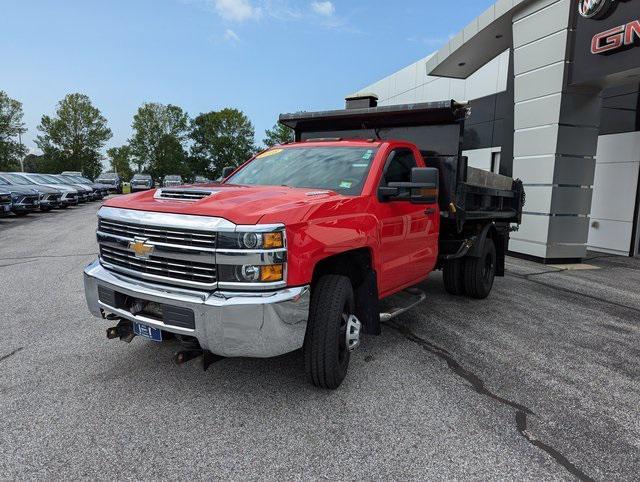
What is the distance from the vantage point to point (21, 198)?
15641 millimetres

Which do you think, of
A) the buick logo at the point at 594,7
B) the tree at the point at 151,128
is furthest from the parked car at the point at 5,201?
the tree at the point at 151,128

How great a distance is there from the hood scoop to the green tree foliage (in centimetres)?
7613

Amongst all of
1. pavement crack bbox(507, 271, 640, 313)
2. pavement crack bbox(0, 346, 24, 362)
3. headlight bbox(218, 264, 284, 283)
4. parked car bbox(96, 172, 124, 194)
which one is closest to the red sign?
pavement crack bbox(507, 271, 640, 313)

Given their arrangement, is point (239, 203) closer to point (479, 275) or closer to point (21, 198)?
point (479, 275)

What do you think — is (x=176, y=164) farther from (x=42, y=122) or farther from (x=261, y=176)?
(x=261, y=176)

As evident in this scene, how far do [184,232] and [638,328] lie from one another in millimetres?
5367

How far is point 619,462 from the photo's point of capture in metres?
2.59

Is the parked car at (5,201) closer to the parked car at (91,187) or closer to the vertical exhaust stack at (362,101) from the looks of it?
the parked car at (91,187)

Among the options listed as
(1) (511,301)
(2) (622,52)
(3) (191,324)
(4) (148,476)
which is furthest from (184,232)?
(2) (622,52)

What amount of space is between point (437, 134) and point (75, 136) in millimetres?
76160

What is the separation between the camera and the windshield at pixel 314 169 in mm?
3934

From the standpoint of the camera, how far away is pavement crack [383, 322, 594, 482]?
255cm

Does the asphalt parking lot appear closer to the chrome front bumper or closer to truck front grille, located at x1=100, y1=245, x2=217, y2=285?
the chrome front bumper

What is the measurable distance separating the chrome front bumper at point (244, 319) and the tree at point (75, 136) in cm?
7545
